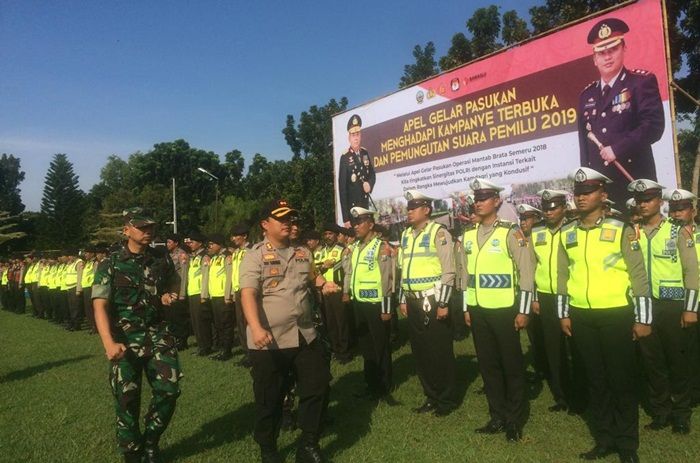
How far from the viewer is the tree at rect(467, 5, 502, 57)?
17.9 m

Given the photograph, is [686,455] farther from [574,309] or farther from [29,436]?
[29,436]

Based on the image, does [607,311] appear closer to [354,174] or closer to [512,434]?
[512,434]

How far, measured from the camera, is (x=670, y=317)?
4809mm

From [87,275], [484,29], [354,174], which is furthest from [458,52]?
[87,275]

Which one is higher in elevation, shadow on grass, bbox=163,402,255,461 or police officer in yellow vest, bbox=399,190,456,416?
police officer in yellow vest, bbox=399,190,456,416

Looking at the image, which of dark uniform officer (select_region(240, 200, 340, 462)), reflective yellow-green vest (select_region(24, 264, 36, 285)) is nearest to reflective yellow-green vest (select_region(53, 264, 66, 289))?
reflective yellow-green vest (select_region(24, 264, 36, 285))

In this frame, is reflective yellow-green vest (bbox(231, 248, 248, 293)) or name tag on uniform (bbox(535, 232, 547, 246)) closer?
name tag on uniform (bbox(535, 232, 547, 246))

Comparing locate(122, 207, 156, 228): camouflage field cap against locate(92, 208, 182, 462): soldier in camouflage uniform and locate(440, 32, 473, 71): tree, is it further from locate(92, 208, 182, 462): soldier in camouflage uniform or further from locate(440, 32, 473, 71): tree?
locate(440, 32, 473, 71): tree

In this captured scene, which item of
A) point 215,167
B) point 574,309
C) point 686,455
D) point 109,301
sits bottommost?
point 686,455

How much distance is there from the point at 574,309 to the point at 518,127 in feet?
19.6

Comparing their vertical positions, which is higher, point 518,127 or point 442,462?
point 518,127

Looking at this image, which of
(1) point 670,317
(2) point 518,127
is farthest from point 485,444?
(2) point 518,127

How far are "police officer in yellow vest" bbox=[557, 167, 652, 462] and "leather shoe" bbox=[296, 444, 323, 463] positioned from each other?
2.08 meters

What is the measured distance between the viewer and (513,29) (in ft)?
57.1
